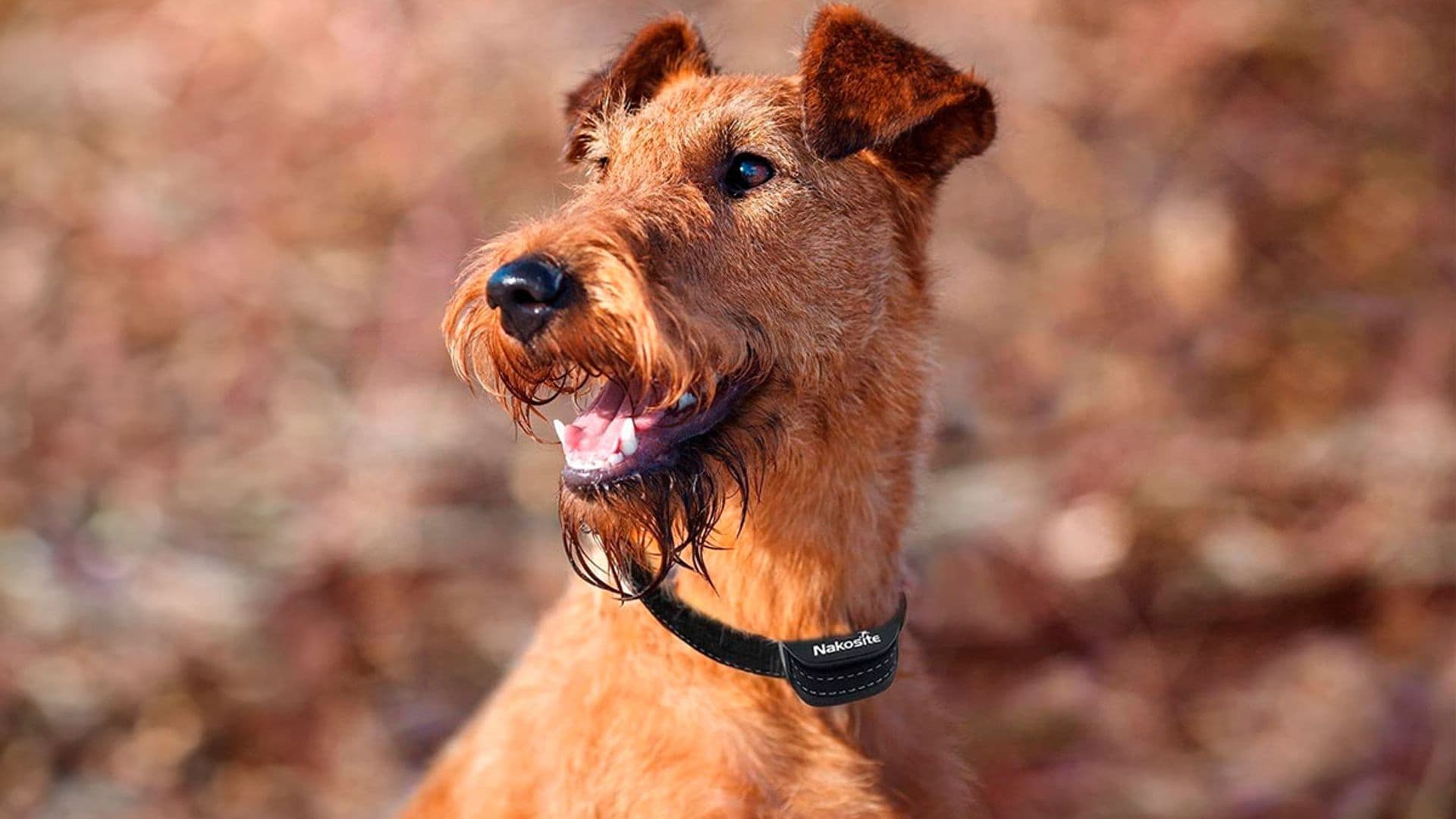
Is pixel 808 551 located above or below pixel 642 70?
below

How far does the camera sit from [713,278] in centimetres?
275

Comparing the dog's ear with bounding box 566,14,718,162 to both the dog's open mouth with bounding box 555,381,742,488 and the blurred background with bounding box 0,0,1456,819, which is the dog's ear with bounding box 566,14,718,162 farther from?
the blurred background with bounding box 0,0,1456,819

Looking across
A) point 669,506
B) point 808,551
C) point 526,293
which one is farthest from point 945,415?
point 526,293

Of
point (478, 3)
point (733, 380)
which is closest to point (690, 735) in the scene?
point (733, 380)

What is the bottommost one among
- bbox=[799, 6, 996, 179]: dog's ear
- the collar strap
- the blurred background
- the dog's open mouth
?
the blurred background

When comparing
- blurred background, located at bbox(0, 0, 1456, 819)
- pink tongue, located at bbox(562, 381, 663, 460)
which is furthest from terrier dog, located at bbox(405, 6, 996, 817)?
blurred background, located at bbox(0, 0, 1456, 819)

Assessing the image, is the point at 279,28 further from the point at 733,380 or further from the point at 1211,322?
the point at 733,380

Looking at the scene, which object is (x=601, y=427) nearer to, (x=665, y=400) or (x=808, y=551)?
(x=665, y=400)

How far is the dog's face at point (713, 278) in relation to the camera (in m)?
2.49

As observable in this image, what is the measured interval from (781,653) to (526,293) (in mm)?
923

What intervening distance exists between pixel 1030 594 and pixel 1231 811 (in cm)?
115

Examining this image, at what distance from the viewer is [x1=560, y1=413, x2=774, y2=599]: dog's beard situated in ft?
8.63

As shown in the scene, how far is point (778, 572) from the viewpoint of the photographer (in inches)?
114

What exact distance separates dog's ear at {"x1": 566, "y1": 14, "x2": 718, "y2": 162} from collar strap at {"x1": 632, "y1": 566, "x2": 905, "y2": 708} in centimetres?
121
